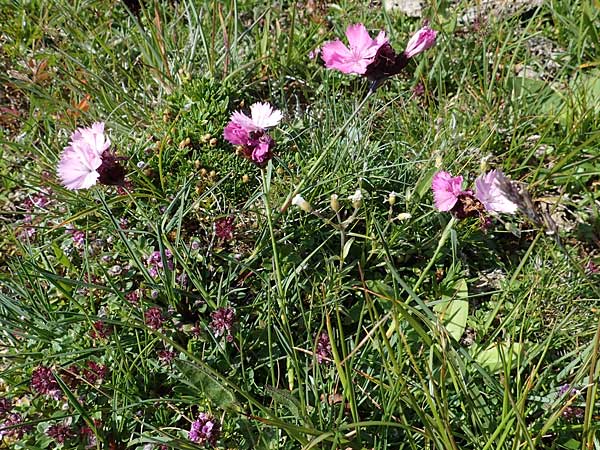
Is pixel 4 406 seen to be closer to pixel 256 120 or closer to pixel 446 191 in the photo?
pixel 256 120

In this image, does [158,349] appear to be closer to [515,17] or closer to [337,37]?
[337,37]

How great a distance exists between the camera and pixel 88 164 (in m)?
1.43

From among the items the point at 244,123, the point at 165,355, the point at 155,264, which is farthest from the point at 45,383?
the point at 244,123

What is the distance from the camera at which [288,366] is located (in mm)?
1518

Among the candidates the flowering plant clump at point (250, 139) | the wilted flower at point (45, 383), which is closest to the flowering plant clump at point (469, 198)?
the flowering plant clump at point (250, 139)

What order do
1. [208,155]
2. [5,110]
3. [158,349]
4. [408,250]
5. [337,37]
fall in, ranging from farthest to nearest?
[337,37], [5,110], [208,155], [408,250], [158,349]

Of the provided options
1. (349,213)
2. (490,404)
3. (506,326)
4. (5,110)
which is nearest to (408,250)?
(349,213)

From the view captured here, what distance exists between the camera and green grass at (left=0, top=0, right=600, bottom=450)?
4.63 ft

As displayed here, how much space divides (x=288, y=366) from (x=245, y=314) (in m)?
0.20

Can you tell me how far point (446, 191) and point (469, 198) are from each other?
0.19ft

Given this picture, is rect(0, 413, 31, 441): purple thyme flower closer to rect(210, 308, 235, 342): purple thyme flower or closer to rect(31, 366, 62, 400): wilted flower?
rect(31, 366, 62, 400): wilted flower

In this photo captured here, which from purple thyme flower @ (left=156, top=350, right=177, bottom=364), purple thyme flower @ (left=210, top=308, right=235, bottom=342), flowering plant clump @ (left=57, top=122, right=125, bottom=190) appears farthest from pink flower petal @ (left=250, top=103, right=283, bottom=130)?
purple thyme flower @ (left=156, top=350, right=177, bottom=364)

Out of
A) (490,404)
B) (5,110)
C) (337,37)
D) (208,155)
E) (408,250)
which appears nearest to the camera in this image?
(490,404)

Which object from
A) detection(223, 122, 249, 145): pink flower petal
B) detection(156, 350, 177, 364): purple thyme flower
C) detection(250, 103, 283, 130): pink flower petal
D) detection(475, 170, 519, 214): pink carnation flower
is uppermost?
detection(223, 122, 249, 145): pink flower petal
